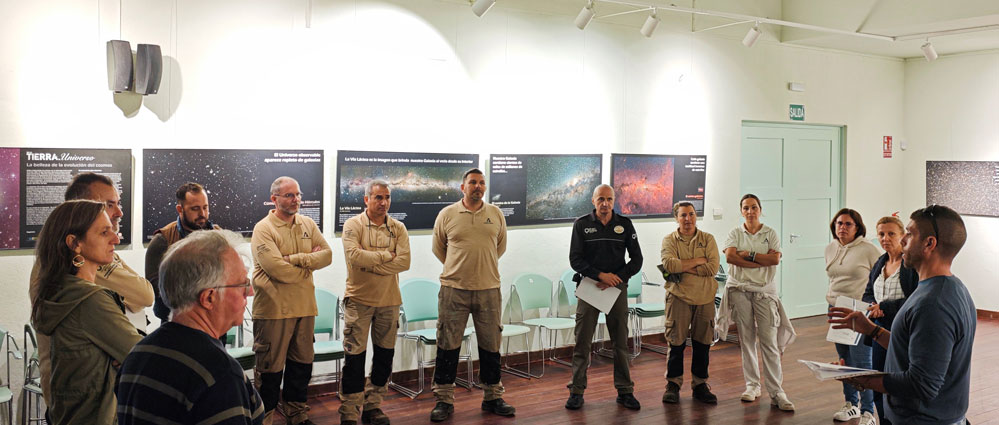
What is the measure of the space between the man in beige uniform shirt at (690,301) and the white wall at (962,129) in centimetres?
573

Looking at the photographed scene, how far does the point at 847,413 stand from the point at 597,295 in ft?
6.25

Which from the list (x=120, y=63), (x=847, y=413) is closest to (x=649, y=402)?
(x=847, y=413)

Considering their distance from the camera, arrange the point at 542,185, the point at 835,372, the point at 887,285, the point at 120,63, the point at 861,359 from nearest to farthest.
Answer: the point at 835,372 → the point at 887,285 → the point at 120,63 → the point at 861,359 → the point at 542,185

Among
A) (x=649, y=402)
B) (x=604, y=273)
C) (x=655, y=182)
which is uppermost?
(x=655, y=182)

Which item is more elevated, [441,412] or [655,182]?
[655,182]

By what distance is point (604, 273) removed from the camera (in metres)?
5.70

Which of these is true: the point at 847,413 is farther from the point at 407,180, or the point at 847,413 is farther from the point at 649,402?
the point at 407,180

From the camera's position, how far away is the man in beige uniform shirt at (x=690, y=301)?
19.1ft

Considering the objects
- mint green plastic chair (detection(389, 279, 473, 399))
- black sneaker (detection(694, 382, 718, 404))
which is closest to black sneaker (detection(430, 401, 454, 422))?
mint green plastic chair (detection(389, 279, 473, 399))

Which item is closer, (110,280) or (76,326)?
(76,326)

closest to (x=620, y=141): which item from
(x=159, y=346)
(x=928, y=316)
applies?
(x=928, y=316)

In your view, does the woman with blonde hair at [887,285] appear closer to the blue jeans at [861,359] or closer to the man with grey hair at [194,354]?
the blue jeans at [861,359]

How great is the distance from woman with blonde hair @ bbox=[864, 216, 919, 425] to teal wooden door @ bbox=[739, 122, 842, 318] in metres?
4.17

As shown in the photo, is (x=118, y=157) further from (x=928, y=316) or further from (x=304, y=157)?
(x=928, y=316)
